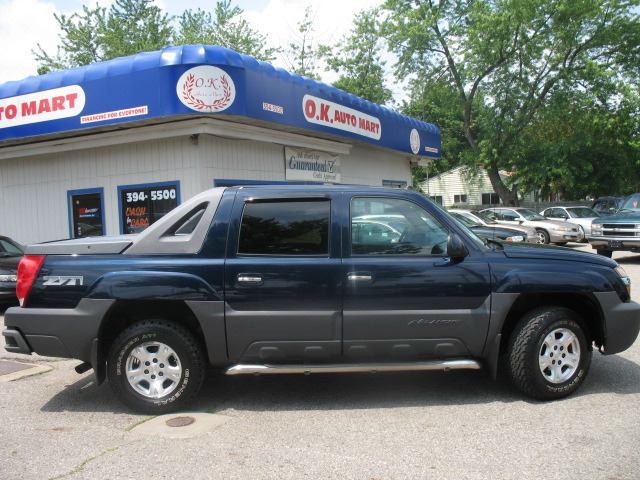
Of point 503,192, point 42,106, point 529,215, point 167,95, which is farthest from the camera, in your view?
point 503,192

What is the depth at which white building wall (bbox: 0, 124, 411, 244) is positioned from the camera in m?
10.9

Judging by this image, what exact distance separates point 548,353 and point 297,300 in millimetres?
2168

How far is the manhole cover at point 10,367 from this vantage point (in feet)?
18.2

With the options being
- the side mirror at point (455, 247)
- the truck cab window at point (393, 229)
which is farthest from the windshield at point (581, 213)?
the side mirror at point (455, 247)

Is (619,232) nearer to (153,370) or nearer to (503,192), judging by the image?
(153,370)

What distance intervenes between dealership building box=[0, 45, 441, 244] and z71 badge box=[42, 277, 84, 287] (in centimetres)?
574

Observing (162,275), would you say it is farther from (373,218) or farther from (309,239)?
(373,218)

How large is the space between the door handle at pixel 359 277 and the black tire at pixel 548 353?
1.37 metres

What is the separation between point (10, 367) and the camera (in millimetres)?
5699

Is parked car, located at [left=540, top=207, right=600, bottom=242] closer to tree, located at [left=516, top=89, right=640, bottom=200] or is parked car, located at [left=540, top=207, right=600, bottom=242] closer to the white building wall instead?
tree, located at [left=516, top=89, right=640, bottom=200]

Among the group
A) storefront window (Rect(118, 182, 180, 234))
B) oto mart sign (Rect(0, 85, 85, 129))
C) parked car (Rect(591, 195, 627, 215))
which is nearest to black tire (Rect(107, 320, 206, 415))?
storefront window (Rect(118, 182, 180, 234))

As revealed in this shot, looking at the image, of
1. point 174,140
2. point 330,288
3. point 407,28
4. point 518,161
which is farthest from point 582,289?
point 407,28

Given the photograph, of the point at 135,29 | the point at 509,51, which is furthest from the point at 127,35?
→ the point at 509,51

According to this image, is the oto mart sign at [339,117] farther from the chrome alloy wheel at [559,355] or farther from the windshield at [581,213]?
the windshield at [581,213]
